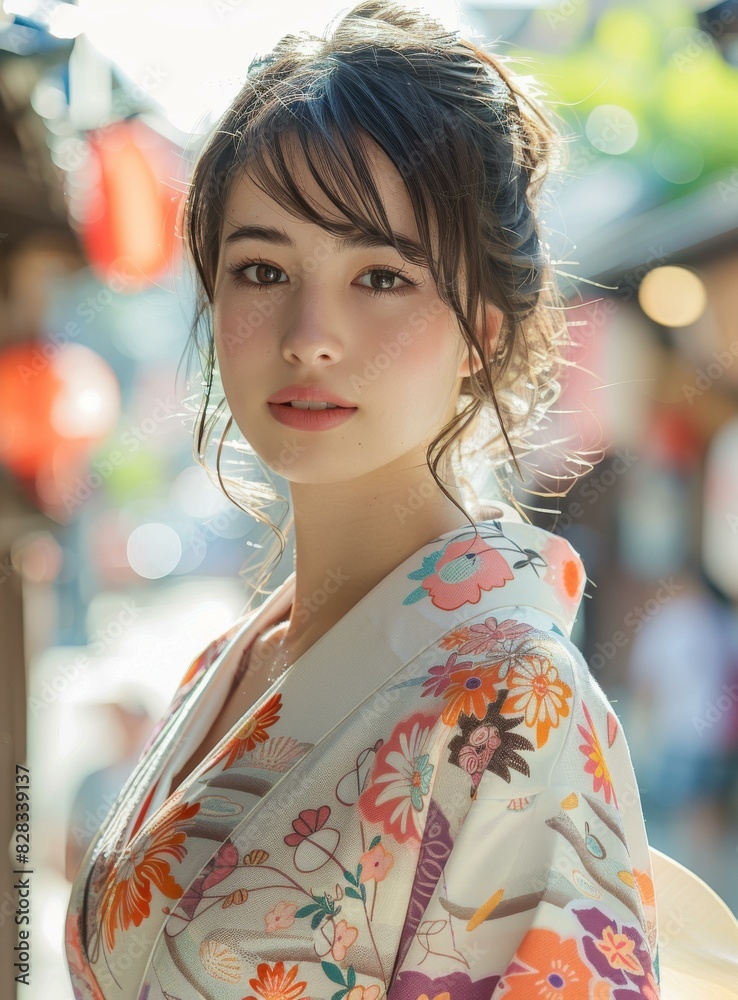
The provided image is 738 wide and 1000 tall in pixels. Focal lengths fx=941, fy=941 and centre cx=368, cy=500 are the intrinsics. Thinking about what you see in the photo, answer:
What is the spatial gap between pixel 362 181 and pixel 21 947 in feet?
3.04

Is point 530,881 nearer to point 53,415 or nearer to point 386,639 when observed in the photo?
point 386,639

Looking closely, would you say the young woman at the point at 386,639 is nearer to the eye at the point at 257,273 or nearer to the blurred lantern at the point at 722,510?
the eye at the point at 257,273

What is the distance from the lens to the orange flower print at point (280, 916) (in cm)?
61

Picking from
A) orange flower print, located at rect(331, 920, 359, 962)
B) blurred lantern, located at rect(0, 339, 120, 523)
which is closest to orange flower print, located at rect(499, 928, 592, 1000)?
orange flower print, located at rect(331, 920, 359, 962)

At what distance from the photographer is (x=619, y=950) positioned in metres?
0.57

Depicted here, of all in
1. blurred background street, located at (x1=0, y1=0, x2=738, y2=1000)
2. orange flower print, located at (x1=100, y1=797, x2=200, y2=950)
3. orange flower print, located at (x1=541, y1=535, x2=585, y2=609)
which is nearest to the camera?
orange flower print, located at (x1=100, y1=797, x2=200, y2=950)

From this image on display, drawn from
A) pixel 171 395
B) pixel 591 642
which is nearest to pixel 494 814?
pixel 591 642

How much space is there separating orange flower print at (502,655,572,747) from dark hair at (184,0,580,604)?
0.22 meters

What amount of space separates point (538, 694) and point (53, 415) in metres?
1.30

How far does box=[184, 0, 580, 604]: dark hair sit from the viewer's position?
0.70 m

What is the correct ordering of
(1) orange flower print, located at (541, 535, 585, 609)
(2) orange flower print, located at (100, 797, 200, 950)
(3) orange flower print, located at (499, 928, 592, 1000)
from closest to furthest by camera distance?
(3) orange flower print, located at (499, 928, 592, 1000) < (2) orange flower print, located at (100, 797, 200, 950) < (1) orange flower print, located at (541, 535, 585, 609)

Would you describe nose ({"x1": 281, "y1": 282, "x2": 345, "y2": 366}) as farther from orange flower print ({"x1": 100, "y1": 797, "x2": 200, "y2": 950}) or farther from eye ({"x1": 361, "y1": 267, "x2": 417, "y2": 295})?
orange flower print ({"x1": 100, "y1": 797, "x2": 200, "y2": 950})

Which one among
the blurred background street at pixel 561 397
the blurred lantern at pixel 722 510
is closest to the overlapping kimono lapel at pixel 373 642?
the blurred background street at pixel 561 397

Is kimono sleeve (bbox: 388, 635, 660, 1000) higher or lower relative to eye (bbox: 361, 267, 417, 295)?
lower
